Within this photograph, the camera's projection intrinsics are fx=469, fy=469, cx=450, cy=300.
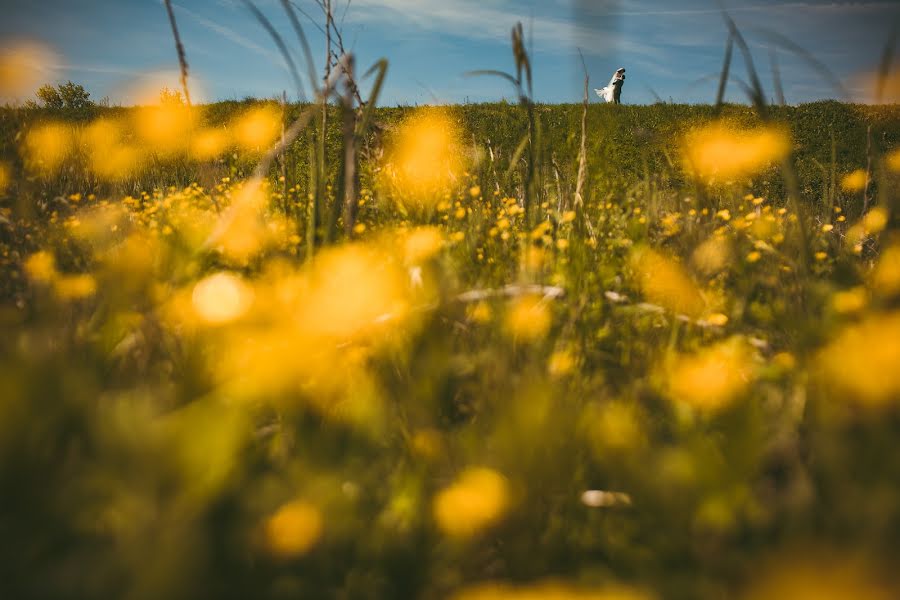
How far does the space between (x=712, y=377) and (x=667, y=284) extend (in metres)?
0.49

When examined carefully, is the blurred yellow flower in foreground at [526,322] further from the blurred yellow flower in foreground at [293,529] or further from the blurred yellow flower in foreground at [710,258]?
the blurred yellow flower in foreground at [710,258]

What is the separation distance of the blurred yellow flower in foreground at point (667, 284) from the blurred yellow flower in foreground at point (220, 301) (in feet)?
3.02

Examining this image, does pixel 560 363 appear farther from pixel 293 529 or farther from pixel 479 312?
pixel 293 529

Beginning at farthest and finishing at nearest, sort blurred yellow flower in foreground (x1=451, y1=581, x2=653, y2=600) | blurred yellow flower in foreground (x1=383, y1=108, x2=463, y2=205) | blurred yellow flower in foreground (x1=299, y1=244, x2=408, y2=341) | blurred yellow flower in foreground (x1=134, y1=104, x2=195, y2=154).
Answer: blurred yellow flower in foreground (x1=134, y1=104, x2=195, y2=154)
blurred yellow flower in foreground (x1=383, y1=108, x2=463, y2=205)
blurred yellow flower in foreground (x1=299, y1=244, x2=408, y2=341)
blurred yellow flower in foreground (x1=451, y1=581, x2=653, y2=600)

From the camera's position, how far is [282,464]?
695 mm

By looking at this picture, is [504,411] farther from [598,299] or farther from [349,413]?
[598,299]

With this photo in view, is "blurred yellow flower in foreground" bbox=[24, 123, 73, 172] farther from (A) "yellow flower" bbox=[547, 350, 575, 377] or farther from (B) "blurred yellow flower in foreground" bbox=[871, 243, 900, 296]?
(B) "blurred yellow flower in foreground" bbox=[871, 243, 900, 296]

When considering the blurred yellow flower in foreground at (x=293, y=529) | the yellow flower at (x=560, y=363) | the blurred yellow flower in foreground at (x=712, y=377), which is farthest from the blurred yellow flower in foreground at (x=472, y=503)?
the blurred yellow flower in foreground at (x=712, y=377)

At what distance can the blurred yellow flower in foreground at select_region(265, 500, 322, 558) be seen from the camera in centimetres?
55

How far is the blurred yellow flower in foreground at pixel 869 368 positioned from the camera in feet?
2.08

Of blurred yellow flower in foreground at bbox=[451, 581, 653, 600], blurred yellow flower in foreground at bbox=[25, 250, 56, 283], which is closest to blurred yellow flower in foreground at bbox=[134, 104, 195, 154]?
blurred yellow flower in foreground at bbox=[25, 250, 56, 283]

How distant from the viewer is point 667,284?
1258 mm

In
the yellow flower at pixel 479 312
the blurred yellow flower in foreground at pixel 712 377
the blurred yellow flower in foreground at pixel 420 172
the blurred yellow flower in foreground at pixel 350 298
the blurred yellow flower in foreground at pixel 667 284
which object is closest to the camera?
the blurred yellow flower in foreground at pixel 712 377

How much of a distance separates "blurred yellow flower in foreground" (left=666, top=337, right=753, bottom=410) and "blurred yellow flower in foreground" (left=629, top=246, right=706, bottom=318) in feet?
0.52
